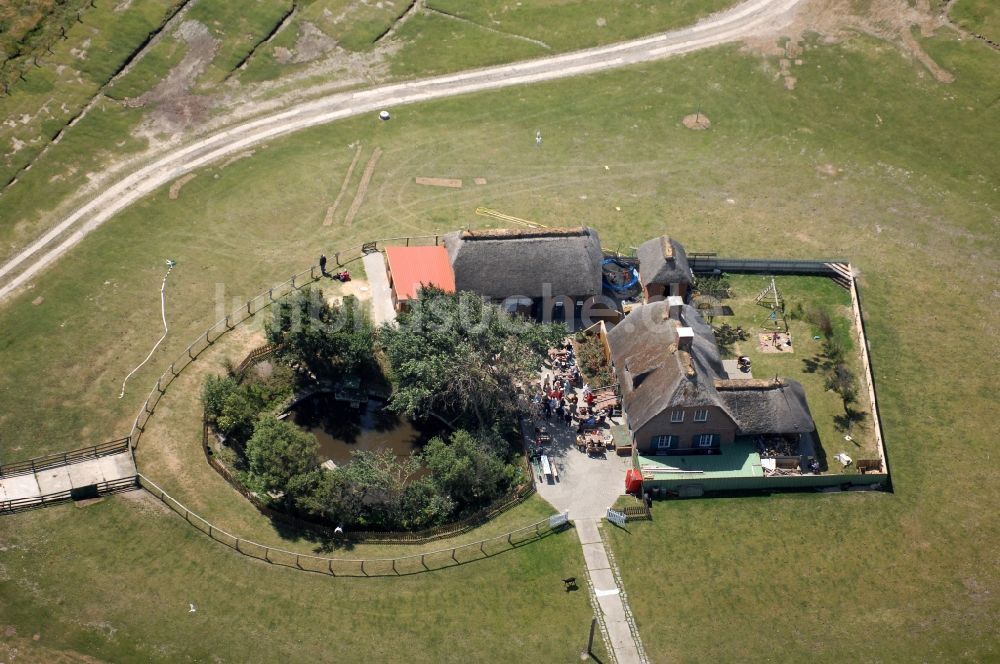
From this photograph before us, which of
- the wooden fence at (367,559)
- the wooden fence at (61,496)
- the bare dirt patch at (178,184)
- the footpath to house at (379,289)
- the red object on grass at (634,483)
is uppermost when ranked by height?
the bare dirt patch at (178,184)

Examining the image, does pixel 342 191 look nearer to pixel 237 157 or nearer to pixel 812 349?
pixel 237 157

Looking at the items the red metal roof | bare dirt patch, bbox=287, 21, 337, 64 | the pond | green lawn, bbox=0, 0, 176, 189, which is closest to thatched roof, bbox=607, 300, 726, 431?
the red metal roof

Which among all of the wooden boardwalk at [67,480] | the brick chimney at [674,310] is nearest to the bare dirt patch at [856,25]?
the brick chimney at [674,310]

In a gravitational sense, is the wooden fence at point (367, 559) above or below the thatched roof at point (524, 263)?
below

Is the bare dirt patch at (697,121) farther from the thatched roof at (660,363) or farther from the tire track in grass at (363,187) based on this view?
the tire track in grass at (363,187)

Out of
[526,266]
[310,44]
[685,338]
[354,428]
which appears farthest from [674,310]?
[310,44]

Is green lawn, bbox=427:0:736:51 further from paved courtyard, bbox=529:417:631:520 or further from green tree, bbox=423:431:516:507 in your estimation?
green tree, bbox=423:431:516:507
